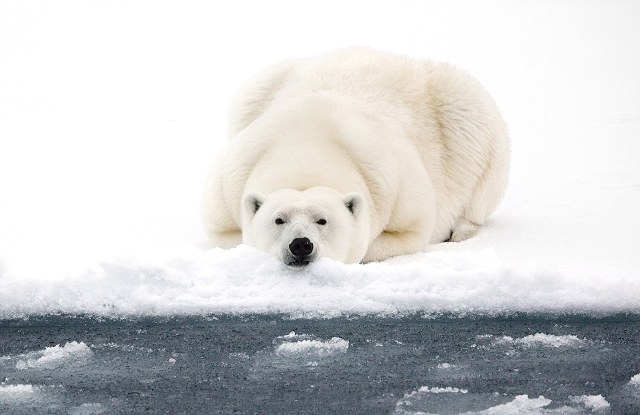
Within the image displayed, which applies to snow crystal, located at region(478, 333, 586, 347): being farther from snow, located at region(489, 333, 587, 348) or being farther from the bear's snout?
the bear's snout

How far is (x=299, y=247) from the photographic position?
5227 millimetres

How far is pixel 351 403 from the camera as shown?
3.84m

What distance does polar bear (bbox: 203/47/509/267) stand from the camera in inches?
223

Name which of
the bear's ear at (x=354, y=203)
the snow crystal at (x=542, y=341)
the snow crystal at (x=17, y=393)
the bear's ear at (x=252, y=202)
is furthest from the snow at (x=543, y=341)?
the snow crystal at (x=17, y=393)

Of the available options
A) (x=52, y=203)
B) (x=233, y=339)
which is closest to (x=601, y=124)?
(x=52, y=203)

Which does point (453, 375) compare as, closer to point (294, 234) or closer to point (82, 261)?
point (294, 234)

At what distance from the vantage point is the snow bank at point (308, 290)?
16.1 ft

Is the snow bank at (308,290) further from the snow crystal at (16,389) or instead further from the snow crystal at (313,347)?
the snow crystal at (16,389)

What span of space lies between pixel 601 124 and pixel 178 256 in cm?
764

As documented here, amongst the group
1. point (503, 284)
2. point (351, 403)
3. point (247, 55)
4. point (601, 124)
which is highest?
point (247, 55)

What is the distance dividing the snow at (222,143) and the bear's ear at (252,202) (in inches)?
11.9

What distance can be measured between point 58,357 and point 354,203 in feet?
6.50

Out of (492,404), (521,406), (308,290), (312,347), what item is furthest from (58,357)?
(521,406)

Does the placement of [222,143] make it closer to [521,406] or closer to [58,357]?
[58,357]
